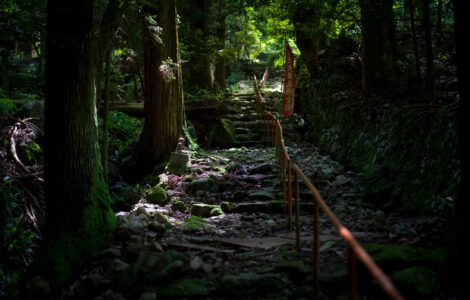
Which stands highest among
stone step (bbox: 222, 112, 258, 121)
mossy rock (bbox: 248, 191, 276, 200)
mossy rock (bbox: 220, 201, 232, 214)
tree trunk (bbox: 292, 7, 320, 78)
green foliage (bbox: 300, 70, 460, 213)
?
tree trunk (bbox: 292, 7, 320, 78)

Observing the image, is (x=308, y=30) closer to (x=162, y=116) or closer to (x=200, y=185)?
(x=162, y=116)

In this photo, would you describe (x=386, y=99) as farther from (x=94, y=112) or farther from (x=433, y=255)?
(x=94, y=112)

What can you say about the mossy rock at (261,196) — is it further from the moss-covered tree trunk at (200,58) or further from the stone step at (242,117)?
the moss-covered tree trunk at (200,58)

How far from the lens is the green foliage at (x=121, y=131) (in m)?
10.2

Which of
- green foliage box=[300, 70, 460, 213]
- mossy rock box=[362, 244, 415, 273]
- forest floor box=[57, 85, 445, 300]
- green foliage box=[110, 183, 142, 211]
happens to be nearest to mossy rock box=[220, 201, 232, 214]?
forest floor box=[57, 85, 445, 300]

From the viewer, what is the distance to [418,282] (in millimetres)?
2924

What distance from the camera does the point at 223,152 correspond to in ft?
34.6

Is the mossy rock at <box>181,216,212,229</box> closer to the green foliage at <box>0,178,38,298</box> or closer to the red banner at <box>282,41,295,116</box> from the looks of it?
the green foliage at <box>0,178,38,298</box>

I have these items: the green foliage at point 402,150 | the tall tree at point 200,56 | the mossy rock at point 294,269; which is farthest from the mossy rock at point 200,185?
the tall tree at point 200,56

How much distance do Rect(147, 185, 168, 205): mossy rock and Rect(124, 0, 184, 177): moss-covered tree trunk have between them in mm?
1734

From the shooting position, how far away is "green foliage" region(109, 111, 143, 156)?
10.2m

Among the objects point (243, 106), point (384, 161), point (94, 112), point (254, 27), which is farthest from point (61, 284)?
point (254, 27)

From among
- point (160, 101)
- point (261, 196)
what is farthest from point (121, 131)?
point (261, 196)

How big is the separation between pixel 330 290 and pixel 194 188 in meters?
4.24
